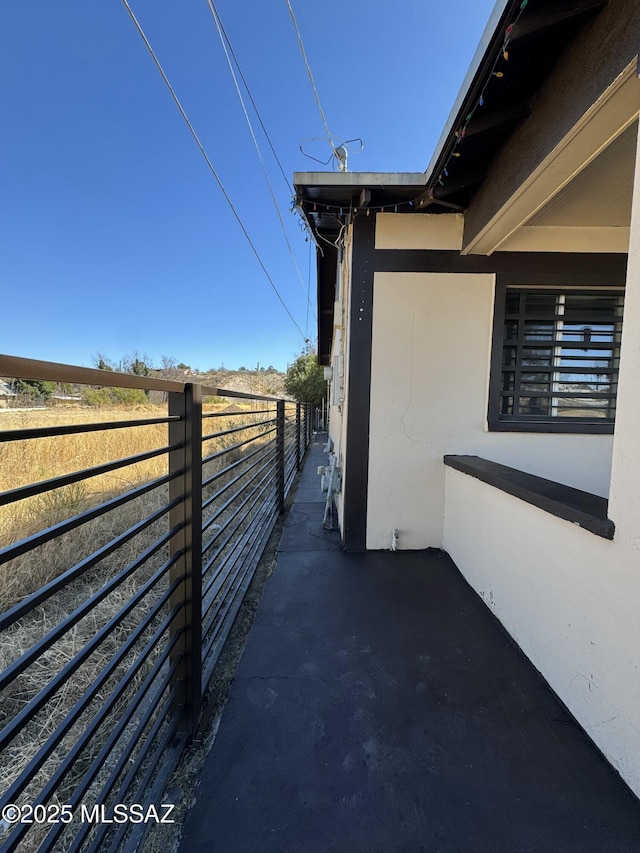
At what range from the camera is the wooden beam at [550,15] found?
1.29 metres

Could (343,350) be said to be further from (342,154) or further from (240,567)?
(240,567)

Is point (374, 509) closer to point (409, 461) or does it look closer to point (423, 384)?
point (409, 461)

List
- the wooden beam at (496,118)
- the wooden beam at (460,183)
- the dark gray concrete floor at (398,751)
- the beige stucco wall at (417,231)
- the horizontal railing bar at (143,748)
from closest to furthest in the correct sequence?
the horizontal railing bar at (143,748) < the dark gray concrete floor at (398,751) < the wooden beam at (496,118) < the wooden beam at (460,183) < the beige stucco wall at (417,231)

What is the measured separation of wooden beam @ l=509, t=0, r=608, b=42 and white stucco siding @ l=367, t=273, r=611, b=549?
58.1 inches

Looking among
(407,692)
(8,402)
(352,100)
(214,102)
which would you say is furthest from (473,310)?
(214,102)

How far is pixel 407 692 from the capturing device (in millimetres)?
1558

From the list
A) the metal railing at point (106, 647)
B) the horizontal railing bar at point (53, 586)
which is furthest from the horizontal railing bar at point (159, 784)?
the horizontal railing bar at point (53, 586)

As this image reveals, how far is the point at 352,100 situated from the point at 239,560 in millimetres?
5998

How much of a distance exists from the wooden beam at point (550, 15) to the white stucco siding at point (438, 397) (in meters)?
1.48

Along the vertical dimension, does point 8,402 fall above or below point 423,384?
below

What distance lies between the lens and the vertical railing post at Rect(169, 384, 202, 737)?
122 cm

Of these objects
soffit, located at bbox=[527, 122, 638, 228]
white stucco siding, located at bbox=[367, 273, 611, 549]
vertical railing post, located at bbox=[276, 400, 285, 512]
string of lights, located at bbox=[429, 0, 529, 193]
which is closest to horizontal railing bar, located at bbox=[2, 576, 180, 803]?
white stucco siding, located at bbox=[367, 273, 611, 549]

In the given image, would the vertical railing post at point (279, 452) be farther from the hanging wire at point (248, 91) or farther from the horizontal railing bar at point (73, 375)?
the horizontal railing bar at point (73, 375)

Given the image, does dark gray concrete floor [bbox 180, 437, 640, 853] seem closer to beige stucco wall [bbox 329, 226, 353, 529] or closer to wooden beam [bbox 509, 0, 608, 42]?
beige stucco wall [bbox 329, 226, 353, 529]
